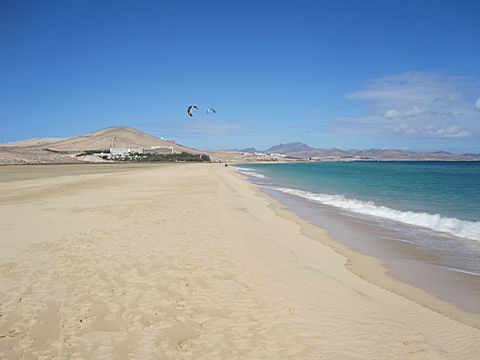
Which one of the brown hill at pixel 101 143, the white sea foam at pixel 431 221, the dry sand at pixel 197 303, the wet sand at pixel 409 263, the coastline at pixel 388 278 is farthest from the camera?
the brown hill at pixel 101 143

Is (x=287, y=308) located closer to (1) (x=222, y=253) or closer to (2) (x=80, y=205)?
(1) (x=222, y=253)

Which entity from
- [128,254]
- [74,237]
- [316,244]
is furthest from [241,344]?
[74,237]

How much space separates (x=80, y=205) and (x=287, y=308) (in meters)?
11.5

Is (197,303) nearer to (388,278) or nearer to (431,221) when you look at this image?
(388,278)

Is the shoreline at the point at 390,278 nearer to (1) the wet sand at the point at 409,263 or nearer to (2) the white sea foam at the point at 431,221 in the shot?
(1) the wet sand at the point at 409,263

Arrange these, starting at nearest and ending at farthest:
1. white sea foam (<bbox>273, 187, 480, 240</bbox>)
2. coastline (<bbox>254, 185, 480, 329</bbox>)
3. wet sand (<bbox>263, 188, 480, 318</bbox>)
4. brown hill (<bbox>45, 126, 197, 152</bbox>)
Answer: coastline (<bbox>254, 185, 480, 329</bbox>) → wet sand (<bbox>263, 188, 480, 318</bbox>) → white sea foam (<bbox>273, 187, 480, 240</bbox>) → brown hill (<bbox>45, 126, 197, 152</bbox>)

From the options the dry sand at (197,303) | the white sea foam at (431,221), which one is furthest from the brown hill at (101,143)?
the dry sand at (197,303)

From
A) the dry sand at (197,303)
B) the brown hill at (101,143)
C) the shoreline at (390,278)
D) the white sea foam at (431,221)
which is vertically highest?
the brown hill at (101,143)

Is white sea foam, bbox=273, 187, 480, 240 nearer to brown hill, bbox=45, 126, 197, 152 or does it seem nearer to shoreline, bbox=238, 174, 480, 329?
shoreline, bbox=238, 174, 480, 329

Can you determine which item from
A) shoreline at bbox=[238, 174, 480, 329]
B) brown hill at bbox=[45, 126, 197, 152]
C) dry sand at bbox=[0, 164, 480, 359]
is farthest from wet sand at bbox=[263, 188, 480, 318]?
brown hill at bbox=[45, 126, 197, 152]

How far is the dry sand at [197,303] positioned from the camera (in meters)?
3.67

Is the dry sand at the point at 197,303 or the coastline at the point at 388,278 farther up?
the dry sand at the point at 197,303

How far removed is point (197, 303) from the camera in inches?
187

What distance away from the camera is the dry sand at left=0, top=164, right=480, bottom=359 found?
12.0ft
